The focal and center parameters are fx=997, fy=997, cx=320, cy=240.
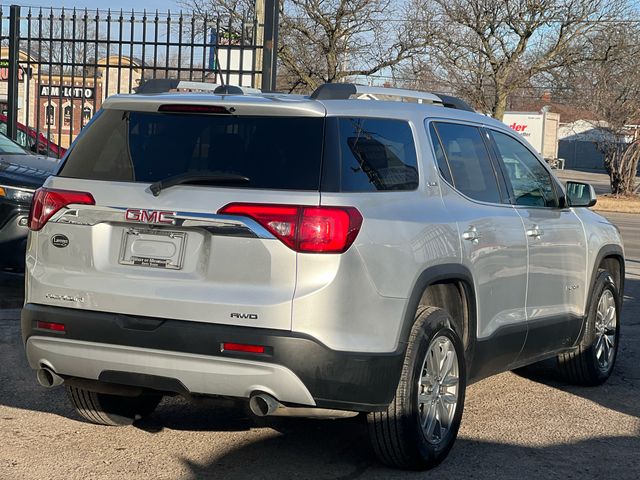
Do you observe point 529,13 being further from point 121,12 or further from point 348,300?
point 348,300

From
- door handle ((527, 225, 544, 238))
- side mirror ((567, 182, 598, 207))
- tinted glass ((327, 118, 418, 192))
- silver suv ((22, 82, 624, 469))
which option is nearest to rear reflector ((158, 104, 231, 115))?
silver suv ((22, 82, 624, 469))

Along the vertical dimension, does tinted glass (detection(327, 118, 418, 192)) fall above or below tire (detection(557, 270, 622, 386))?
above

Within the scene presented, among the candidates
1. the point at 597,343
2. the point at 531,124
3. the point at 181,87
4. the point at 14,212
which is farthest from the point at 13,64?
the point at 531,124

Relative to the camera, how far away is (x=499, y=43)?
107ft

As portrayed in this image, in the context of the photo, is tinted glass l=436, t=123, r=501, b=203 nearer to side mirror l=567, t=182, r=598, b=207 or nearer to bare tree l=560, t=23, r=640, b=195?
side mirror l=567, t=182, r=598, b=207

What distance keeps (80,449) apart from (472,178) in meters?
2.57

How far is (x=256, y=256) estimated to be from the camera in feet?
14.4

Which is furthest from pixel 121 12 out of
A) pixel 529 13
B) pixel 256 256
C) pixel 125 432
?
pixel 529 13

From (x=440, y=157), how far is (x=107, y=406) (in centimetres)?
231

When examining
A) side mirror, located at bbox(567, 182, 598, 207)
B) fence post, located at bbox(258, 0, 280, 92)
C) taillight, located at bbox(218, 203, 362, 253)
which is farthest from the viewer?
fence post, located at bbox(258, 0, 280, 92)

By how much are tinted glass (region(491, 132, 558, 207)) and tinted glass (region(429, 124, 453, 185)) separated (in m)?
0.83

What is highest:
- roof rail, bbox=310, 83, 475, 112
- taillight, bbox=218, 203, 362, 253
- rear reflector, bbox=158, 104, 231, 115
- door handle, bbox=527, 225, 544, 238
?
roof rail, bbox=310, 83, 475, 112

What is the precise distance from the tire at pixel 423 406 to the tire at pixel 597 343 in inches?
76.1

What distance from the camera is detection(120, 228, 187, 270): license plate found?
4539 millimetres
